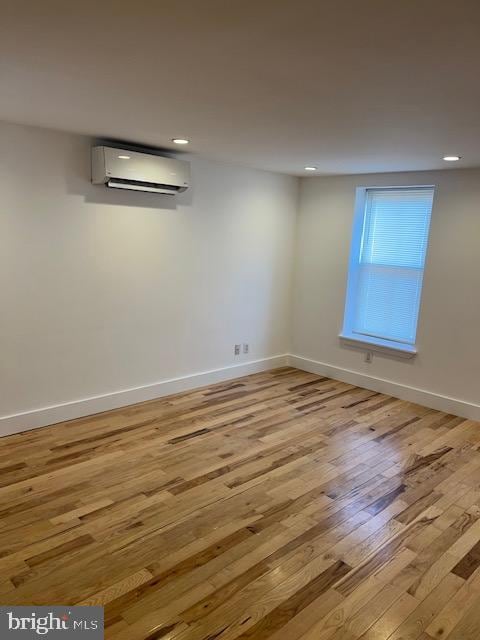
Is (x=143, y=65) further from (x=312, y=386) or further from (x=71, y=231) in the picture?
(x=312, y=386)

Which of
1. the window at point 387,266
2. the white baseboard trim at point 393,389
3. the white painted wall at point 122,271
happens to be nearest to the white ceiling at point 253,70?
the white painted wall at point 122,271

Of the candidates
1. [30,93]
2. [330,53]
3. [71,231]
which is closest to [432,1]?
[330,53]

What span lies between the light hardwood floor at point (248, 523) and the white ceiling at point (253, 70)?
7.21ft

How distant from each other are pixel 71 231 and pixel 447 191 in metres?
3.21

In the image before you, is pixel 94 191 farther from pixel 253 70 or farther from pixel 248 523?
pixel 248 523

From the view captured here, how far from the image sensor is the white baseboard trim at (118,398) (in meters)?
3.52

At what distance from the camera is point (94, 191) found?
362cm

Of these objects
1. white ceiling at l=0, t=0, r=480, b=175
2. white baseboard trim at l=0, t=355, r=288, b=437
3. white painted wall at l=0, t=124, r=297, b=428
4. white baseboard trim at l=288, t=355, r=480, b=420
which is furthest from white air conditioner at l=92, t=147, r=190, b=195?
white baseboard trim at l=288, t=355, r=480, b=420

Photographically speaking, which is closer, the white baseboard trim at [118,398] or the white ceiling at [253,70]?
the white ceiling at [253,70]

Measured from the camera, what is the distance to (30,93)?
7.73 feet

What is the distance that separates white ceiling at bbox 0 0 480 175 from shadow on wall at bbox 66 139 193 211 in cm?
32

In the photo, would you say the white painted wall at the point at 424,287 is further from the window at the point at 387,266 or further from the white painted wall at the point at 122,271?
the white painted wall at the point at 122,271

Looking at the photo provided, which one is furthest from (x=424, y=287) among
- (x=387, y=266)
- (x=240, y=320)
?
(x=240, y=320)

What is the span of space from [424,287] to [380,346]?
0.75m
